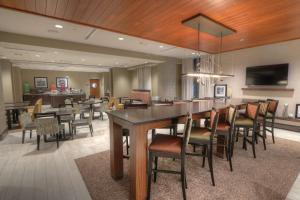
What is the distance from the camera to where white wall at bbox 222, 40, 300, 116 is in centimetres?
468

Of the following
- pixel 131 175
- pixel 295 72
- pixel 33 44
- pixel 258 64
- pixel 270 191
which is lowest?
pixel 270 191

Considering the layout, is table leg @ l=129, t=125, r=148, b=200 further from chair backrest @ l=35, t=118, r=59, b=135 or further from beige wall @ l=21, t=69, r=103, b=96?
beige wall @ l=21, t=69, r=103, b=96

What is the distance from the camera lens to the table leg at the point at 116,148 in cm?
217

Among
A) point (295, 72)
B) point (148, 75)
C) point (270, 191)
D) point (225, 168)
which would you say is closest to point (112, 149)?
point (225, 168)

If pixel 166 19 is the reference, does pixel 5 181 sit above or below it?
below

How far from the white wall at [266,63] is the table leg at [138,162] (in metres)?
5.35

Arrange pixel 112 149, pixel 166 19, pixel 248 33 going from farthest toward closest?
1. pixel 248 33
2. pixel 166 19
3. pixel 112 149

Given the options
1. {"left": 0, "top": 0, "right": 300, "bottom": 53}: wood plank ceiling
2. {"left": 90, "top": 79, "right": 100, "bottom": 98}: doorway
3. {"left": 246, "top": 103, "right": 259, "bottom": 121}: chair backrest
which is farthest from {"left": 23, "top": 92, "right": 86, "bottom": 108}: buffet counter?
{"left": 246, "top": 103, "right": 259, "bottom": 121}: chair backrest

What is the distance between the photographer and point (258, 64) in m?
5.44

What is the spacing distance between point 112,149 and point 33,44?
4.01 meters

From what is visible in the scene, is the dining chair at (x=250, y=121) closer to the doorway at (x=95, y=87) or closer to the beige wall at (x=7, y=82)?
the beige wall at (x=7, y=82)

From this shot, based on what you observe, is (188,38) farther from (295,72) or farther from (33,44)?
(33,44)

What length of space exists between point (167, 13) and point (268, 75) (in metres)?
4.41

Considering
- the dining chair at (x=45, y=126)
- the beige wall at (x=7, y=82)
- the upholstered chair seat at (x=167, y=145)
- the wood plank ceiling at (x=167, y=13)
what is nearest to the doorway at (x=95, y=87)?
the beige wall at (x=7, y=82)
